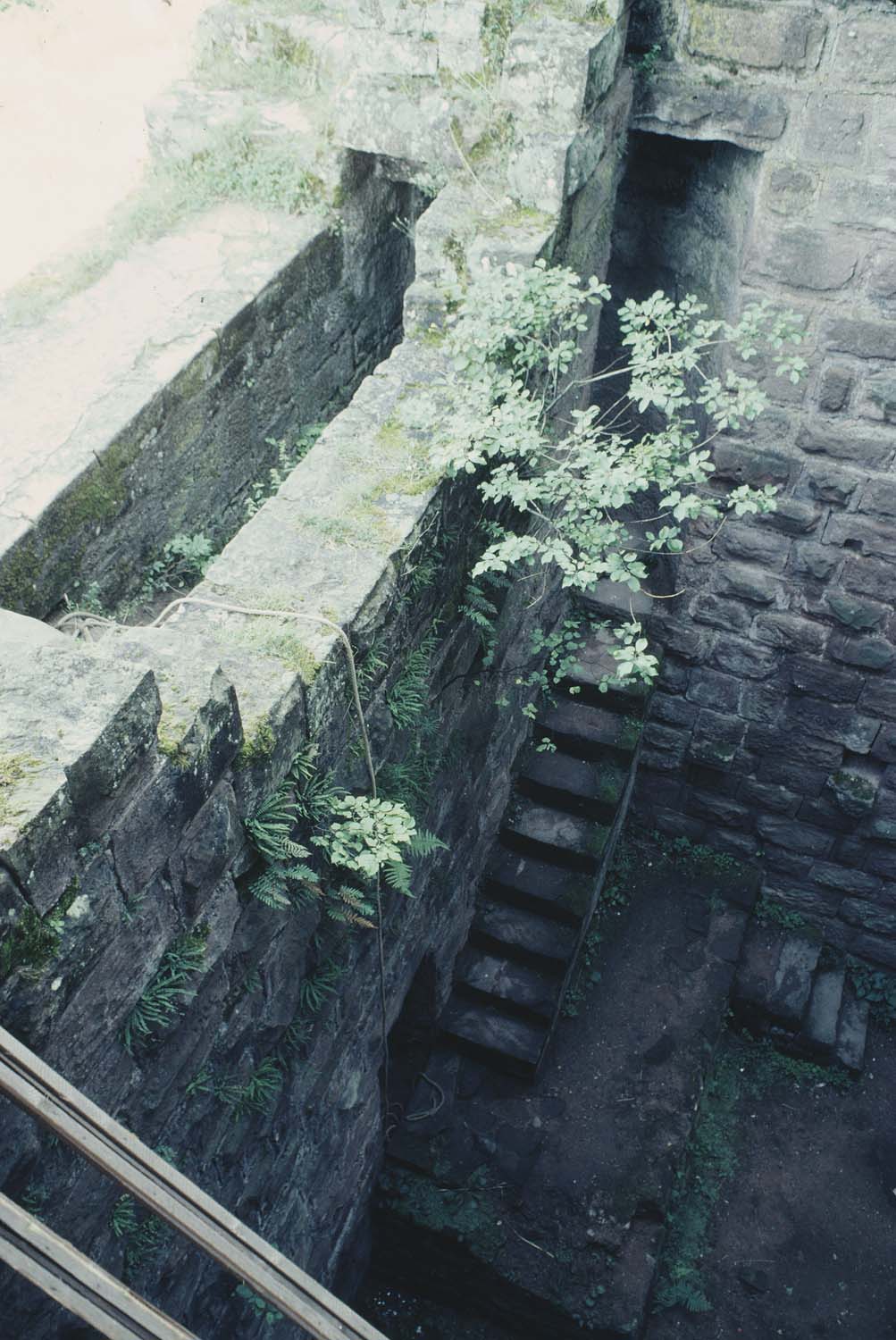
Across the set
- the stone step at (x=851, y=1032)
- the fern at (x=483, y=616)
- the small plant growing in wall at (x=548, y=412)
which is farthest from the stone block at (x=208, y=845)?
the stone step at (x=851, y=1032)

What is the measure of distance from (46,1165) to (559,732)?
12.6 feet

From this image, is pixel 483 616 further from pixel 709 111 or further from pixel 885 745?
pixel 885 745

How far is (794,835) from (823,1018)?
3.31 ft

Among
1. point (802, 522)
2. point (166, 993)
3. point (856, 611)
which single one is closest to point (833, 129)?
point (802, 522)

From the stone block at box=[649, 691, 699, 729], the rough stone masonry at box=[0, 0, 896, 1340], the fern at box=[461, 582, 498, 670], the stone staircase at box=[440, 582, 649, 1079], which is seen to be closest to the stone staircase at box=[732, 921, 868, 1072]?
the rough stone masonry at box=[0, 0, 896, 1340]

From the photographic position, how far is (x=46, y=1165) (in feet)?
7.45

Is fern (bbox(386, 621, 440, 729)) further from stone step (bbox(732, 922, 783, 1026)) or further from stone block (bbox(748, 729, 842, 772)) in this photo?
stone step (bbox(732, 922, 783, 1026))

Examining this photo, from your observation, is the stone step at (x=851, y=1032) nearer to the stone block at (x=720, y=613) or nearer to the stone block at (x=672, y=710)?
the stone block at (x=672, y=710)

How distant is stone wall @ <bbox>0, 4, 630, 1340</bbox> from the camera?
2.11 metres

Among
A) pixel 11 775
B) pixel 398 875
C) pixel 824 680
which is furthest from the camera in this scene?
pixel 824 680

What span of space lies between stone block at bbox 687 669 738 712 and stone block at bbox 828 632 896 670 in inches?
22.2

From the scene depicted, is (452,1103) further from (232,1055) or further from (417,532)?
(417,532)

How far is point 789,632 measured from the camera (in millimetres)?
5156

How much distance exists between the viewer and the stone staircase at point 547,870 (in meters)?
5.37
